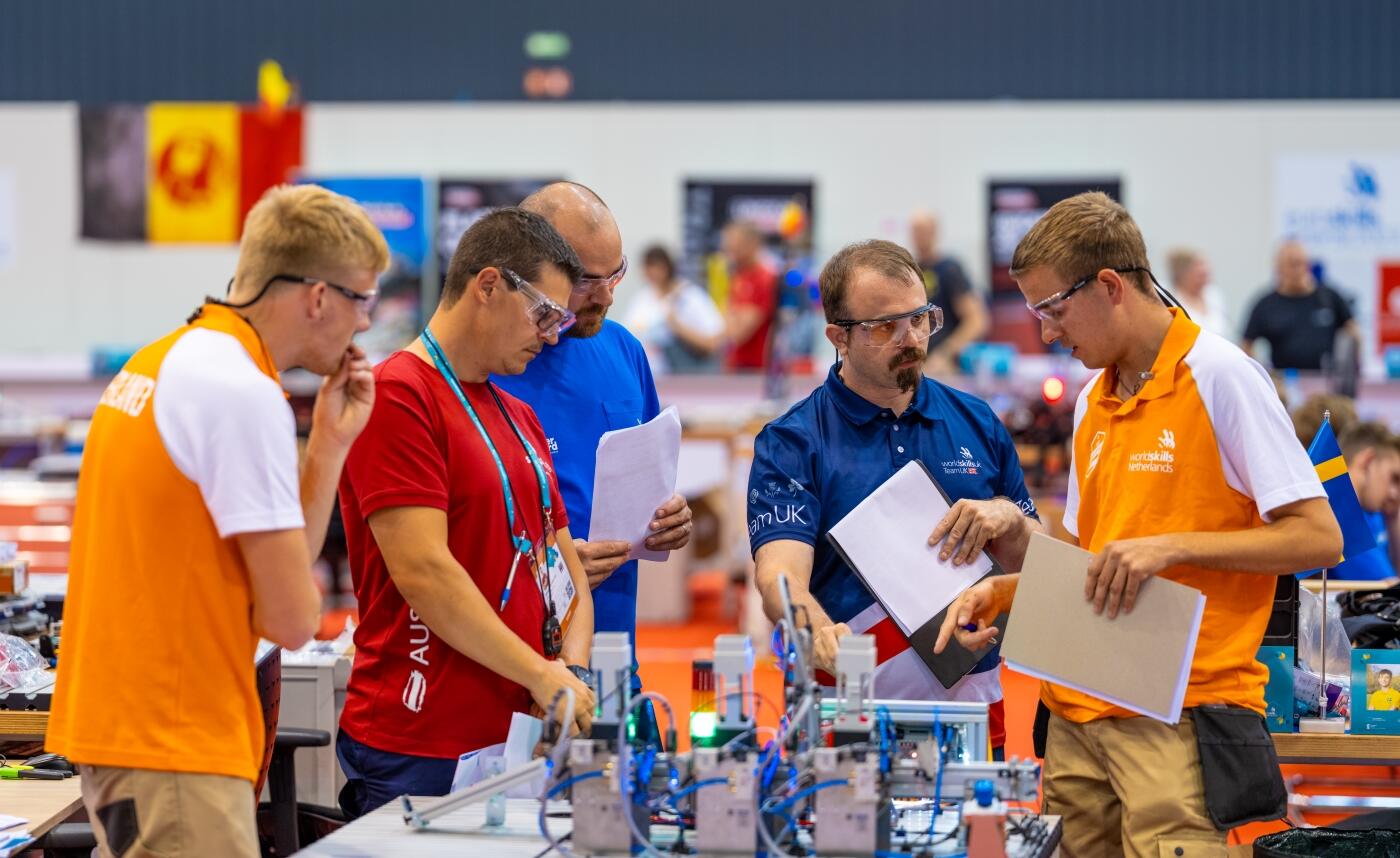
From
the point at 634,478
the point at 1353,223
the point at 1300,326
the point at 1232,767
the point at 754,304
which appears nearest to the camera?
the point at 1232,767

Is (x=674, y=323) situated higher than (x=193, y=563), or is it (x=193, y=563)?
(x=674, y=323)

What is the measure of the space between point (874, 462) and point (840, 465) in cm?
6

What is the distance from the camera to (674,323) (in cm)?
964

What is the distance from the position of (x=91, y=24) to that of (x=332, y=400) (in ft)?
37.1

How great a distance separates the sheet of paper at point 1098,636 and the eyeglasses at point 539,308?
0.81m

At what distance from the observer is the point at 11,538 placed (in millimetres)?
6355

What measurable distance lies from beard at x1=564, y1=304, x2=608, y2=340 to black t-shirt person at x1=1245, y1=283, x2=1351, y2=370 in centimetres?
696

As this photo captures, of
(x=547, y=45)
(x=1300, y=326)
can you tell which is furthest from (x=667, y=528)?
(x=547, y=45)

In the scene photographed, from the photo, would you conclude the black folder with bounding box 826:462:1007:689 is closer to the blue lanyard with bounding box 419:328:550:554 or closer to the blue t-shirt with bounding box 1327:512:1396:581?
the blue lanyard with bounding box 419:328:550:554

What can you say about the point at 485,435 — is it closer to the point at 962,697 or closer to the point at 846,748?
the point at 846,748

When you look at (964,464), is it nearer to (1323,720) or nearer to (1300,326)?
(1323,720)

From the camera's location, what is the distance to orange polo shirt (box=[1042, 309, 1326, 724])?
228cm

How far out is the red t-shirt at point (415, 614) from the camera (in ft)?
7.62

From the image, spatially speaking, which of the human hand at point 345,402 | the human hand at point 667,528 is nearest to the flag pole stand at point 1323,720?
the human hand at point 667,528
